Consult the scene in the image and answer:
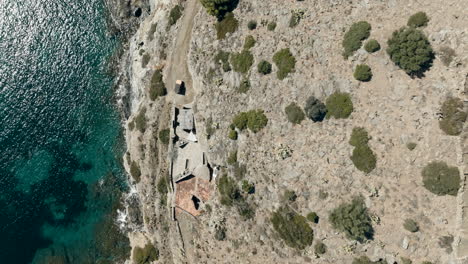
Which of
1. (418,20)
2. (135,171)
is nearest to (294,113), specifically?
(418,20)

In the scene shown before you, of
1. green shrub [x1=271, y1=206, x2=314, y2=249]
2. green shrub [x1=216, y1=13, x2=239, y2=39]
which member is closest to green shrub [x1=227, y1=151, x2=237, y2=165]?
green shrub [x1=271, y1=206, x2=314, y2=249]

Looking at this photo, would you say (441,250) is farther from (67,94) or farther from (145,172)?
(67,94)

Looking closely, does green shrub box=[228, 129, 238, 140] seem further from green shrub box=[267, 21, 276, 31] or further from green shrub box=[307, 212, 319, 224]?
green shrub box=[267, 21, 276, 31]

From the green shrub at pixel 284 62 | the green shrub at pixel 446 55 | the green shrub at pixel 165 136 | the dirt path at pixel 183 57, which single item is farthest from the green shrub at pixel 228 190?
the green shrub at pixel 446 55

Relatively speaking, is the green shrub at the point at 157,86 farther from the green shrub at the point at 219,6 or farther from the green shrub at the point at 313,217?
the green shrub at the point at 313,217

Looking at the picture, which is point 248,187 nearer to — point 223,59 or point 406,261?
point 223,59

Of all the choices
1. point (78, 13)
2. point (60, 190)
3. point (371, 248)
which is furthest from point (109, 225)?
point (371, 248)
